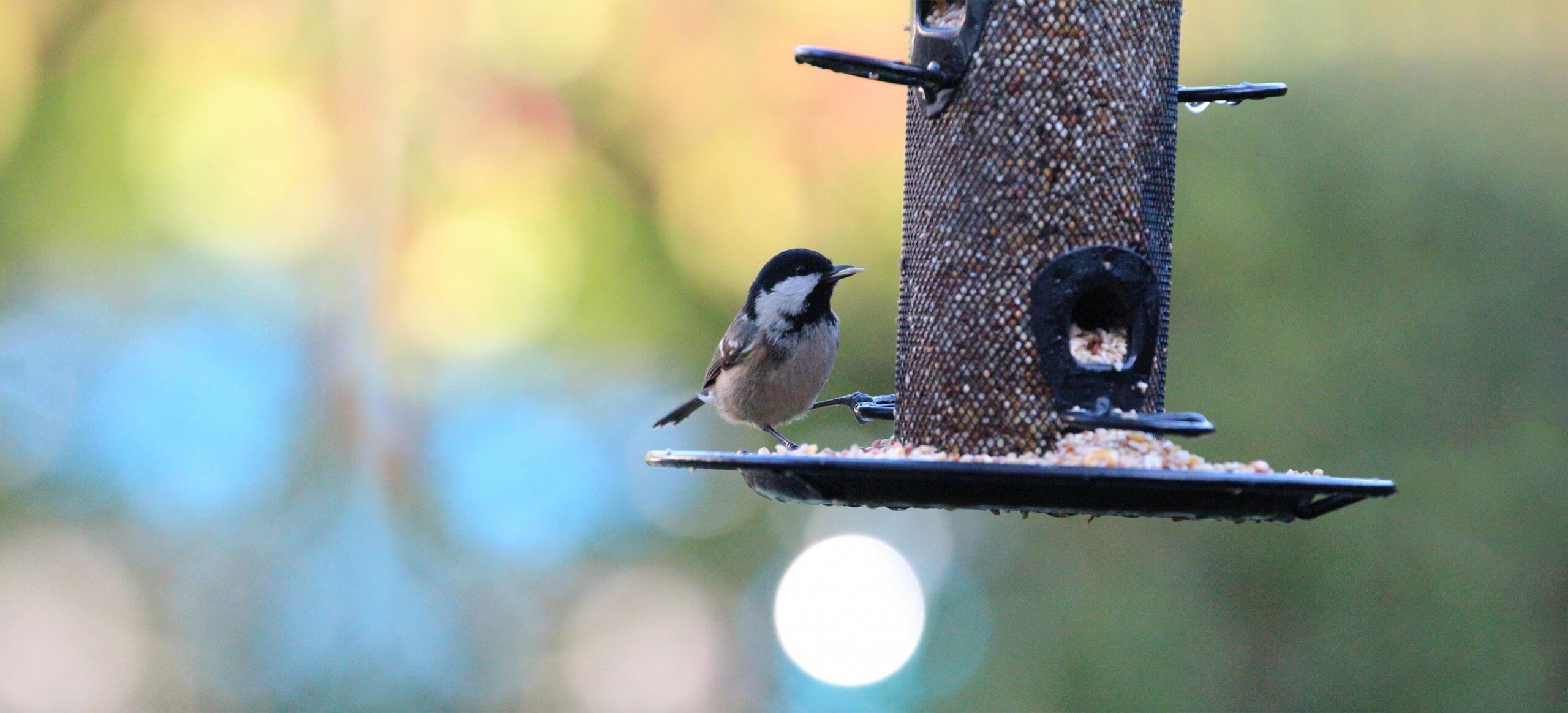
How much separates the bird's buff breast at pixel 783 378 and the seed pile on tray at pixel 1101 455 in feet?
4.28

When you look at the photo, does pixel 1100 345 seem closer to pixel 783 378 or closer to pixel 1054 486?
pixel 1054 486

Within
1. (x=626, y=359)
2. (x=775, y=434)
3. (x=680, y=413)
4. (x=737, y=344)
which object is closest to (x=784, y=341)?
(x=737, y=344)

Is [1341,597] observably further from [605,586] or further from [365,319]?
[365,319]

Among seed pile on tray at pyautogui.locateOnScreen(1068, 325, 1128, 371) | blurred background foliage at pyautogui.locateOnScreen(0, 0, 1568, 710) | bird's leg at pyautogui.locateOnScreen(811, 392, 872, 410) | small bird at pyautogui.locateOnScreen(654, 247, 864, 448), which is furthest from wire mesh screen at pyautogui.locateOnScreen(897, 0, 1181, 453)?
blurred background foliage at pyautogui.locateOnScreen(0, 0, 1568, 710)

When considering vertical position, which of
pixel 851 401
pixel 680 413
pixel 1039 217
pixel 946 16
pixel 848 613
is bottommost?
pixel 848 613

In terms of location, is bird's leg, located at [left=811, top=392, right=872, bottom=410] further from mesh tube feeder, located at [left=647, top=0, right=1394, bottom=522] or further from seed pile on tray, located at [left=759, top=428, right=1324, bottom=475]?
seed pile on tray, located at [left=759, top=428, right=1324, bottom=475]

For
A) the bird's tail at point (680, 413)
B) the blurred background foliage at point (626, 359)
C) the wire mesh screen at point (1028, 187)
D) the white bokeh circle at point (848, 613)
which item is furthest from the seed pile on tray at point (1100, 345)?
the white bokeh circle at point (848, 613)

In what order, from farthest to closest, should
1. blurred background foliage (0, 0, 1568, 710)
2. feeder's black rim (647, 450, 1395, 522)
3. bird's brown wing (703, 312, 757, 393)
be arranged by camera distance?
1. blurred background foliage (0, 0, 1568, 710)
2. bird's brown wing (703, 312, 757, 393)
3. feeder's black rim (647, 450, 1395, 522)

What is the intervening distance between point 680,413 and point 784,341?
40.2 inches

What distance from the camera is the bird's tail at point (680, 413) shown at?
586cm

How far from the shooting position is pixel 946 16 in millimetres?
3863

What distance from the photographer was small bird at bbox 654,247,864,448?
501cm

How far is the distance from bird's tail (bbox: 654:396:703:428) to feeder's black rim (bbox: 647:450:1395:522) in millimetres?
2569

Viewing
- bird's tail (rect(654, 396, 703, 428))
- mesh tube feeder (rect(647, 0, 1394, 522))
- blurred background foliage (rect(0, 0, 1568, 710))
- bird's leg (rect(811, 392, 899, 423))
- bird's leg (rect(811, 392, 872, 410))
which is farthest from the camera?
blurred background foliage (rect(0, 0, 1568, 710))
